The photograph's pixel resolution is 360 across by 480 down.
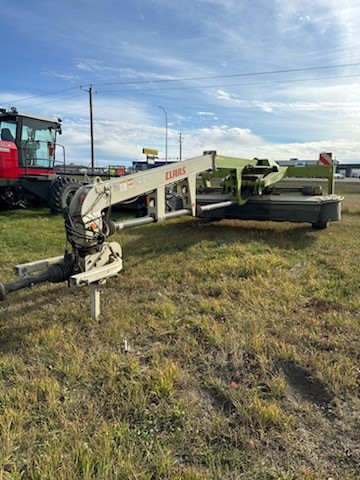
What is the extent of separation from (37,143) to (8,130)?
2.42 ft

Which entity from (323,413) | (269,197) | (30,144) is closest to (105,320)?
(323,413)

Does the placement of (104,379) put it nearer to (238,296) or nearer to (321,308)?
(238,296)

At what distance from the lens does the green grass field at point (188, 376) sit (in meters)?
1.89

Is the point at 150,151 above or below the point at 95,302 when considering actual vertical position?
above

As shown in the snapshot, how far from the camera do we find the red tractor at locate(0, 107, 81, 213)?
932 cm

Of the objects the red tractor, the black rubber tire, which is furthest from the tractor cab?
the black rubber tire

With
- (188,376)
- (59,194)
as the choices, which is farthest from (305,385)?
(59,194)

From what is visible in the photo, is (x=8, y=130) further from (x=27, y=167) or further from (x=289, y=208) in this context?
(x=289, y=208)

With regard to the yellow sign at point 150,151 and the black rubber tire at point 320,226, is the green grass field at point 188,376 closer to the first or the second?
the black rubber tire at point 320,226

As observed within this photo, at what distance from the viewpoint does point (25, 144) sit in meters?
9.84

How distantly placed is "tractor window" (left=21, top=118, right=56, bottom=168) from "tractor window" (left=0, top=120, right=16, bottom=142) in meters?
0.23

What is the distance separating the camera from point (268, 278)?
14.4ft

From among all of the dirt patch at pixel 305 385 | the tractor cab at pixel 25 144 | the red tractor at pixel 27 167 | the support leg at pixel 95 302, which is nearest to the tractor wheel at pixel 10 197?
the red tractor at pixel 27 167

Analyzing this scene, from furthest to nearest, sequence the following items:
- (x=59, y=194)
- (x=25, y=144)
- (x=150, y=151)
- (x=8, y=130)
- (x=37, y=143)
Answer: (x=150, y=151), (x=37, y=143), (x=25, y=144), (x=8, y=130), (x=59, y=194)
